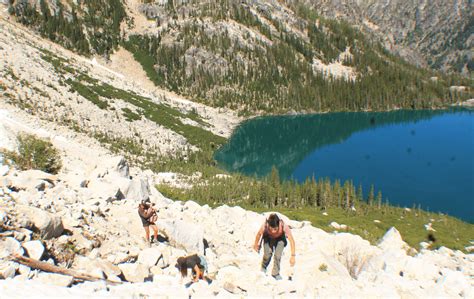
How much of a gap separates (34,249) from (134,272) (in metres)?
3.71

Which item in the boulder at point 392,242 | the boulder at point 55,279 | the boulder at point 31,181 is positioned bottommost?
the boulder at point 392,242

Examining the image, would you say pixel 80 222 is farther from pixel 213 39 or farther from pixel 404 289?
pixel 213 39

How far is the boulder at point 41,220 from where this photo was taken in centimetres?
1334

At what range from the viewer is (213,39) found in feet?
632

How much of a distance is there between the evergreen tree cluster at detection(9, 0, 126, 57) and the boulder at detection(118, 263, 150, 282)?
454 ft

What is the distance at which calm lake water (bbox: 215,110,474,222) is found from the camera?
77.8 m

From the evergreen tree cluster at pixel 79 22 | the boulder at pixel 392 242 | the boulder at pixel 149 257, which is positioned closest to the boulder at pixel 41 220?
the boulder at pixel 149 257

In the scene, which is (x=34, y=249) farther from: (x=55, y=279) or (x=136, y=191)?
(x=136, y=191)

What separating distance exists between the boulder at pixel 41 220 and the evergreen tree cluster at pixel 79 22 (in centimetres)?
13645

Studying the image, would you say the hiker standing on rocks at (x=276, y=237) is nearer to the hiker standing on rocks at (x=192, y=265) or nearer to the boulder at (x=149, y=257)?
the hiker standing on rocks at (x=192, y=265)

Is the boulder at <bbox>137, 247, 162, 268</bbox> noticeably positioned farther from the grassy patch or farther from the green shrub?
the grassy patch

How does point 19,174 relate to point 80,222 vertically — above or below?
above

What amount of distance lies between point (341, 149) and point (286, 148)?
1837cm

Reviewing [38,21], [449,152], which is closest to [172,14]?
[38,21]
